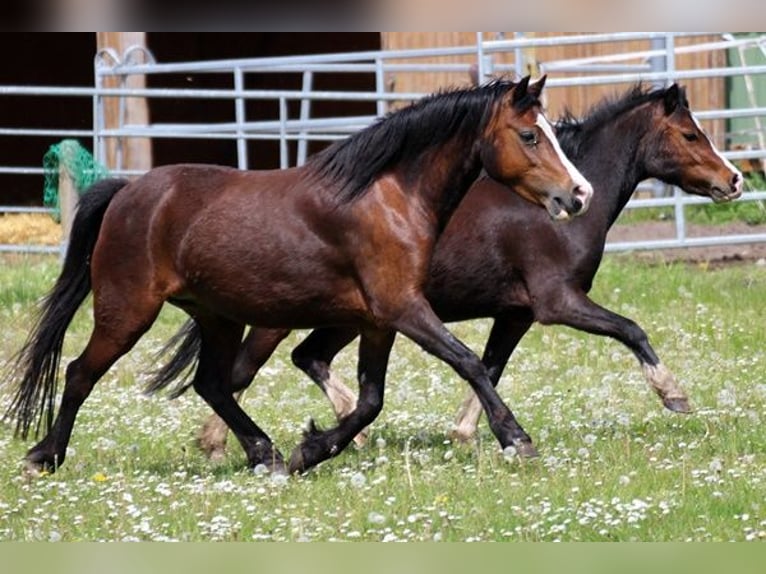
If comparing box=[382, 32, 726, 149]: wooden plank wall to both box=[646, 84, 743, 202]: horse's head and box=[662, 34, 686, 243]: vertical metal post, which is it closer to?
box=[662, 34, 686, 243]: vertical metal post

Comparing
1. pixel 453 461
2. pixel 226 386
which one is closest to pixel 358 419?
pixel 453 461

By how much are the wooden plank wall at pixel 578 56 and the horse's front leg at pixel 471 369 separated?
32.1 ft

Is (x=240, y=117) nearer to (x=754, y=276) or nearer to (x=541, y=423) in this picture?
(x=754, y=276)

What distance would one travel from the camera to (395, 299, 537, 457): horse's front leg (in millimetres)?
7660

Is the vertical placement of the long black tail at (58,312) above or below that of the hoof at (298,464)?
above

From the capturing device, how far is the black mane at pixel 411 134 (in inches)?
312

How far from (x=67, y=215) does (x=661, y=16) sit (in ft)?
28.8

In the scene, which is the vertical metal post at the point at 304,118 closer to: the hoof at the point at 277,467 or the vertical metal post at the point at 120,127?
the vertical metal post at the point at 120,127

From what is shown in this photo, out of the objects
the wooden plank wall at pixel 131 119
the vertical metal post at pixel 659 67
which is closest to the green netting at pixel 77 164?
the wooden plank wall at pixel 131 119

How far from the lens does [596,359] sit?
11312mm

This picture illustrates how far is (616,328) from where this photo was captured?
862 cm

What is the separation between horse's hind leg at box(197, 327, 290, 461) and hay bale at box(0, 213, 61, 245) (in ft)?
25.2

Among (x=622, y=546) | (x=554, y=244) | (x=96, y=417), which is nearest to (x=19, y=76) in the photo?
(x=96, y=417)

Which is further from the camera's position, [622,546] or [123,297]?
[123,297]
